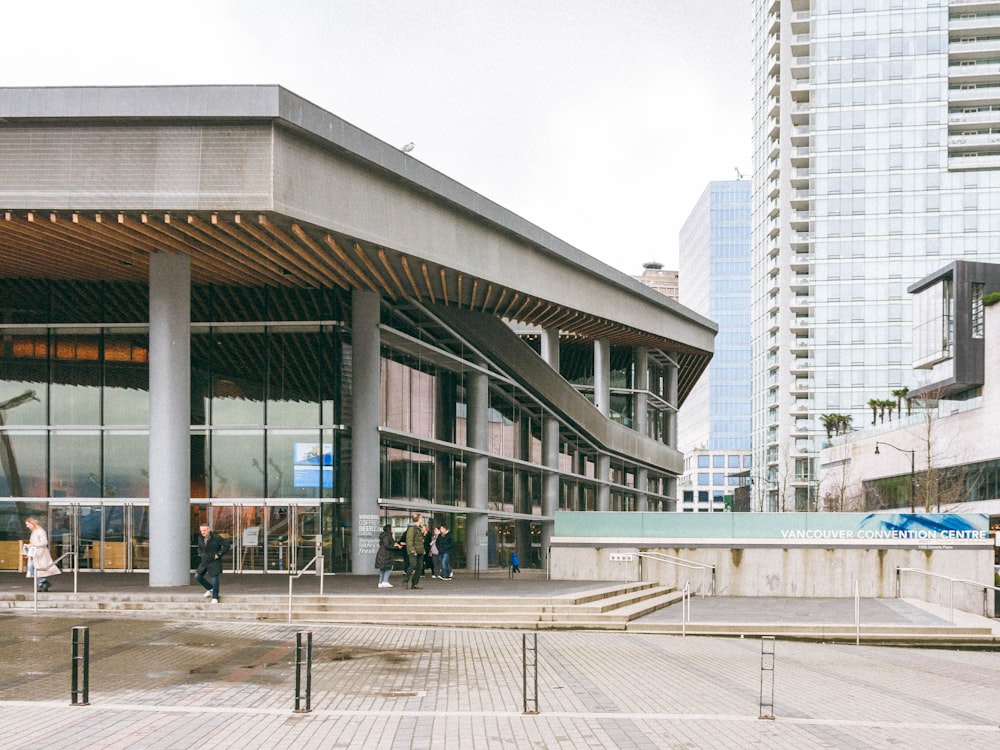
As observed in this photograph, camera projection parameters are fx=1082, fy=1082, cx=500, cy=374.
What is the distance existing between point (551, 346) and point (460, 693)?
35.0 meters

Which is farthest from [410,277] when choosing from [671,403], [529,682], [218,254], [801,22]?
[801,22]

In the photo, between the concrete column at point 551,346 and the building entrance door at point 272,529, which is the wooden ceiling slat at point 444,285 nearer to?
the building entrance door at point 272,529

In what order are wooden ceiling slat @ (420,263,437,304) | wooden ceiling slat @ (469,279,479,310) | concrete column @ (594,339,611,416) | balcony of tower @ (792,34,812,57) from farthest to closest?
balcony of tower @ (792,34,812,57) → concrete column @ (594,339,611,416) → wooden ceiling slat @ (469,279,479,310) → wooden ceiling slat @ (420,263,437,304)

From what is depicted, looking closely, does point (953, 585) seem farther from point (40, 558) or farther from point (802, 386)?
point (802, 386)

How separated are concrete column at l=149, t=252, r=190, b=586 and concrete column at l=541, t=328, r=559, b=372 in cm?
2453

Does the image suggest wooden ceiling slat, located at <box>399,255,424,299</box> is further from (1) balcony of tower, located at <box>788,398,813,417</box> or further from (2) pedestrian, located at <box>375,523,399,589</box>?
(1) balcony of tower, located at <box>788,398,813,417</box>

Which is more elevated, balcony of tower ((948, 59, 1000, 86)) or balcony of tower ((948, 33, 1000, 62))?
balcony of tower ((948, 33, 1000, 62))

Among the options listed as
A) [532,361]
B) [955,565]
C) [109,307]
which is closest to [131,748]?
[109,307]

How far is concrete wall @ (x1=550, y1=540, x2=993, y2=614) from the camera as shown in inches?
1137

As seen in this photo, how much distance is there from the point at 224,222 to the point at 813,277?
89.5 meters

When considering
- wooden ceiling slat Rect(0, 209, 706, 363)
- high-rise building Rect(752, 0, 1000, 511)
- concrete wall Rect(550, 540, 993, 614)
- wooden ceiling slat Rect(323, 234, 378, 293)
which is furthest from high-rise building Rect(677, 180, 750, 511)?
wooden ceiling slat Rect(323, 234, 378, 293)

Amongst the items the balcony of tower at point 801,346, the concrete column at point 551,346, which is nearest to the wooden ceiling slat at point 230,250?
the concrete column at point 551,346

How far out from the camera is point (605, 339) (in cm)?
4831

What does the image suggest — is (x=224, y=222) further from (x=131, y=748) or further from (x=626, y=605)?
(x=131, y=748)
